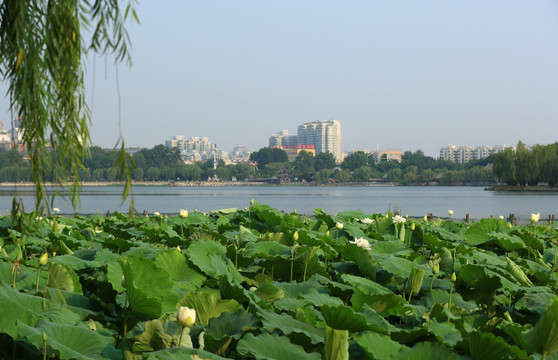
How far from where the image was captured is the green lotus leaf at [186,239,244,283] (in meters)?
2.39

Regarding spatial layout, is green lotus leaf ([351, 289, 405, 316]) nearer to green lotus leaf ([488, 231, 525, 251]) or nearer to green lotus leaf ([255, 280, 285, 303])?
green lotus leaf ([255, 280, 285, 303])

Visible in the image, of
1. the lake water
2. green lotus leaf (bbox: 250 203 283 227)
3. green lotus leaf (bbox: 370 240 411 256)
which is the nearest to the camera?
green lotus leaf (bbox: 370 240 411 256)

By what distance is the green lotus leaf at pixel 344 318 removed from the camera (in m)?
1.82

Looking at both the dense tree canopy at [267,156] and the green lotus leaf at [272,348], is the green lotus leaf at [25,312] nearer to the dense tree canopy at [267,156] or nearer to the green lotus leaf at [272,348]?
the green lotus leaf at [272,348]

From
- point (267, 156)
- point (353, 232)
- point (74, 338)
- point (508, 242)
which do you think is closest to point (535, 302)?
point (508, 242)

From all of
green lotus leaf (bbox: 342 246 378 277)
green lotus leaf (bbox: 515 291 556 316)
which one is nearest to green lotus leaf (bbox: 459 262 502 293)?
green lotus leaf (bbox: 515 291 556 316)

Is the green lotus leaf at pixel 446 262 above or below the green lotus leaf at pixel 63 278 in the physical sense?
below

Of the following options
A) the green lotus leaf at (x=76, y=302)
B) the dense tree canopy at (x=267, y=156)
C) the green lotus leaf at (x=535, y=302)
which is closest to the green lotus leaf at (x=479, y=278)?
the green lotus leaf at (x=535, y=302)

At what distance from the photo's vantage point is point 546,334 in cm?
160

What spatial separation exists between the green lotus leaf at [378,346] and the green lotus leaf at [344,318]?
127mm

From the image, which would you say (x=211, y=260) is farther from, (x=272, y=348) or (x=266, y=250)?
(x=272, y=348)

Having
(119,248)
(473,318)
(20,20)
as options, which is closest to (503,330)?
(473,318)

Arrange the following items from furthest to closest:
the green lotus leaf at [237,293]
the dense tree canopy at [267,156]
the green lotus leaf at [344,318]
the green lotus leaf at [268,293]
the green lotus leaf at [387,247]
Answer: the dense tree canopy at [267,156]
the green lotus leaf at [387,247]
the green lotus leaf at [268,293]
the green lotus leaf at [237,293]
the green lotus leaf at [344,318]

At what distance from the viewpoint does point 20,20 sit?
1514 mm
